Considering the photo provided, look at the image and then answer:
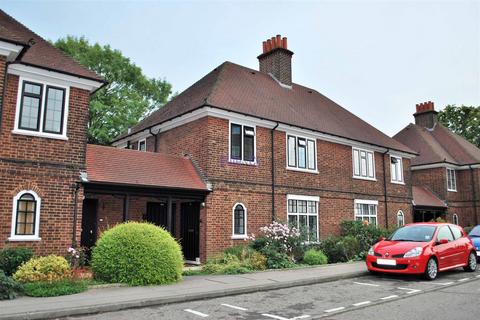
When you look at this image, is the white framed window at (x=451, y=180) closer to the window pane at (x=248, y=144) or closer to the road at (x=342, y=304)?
the window pane at (x=248, y=144)

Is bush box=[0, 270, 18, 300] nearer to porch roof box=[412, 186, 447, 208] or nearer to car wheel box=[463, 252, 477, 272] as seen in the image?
car wheel box=[463, 252, 477, 272]

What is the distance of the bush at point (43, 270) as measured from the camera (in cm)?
895

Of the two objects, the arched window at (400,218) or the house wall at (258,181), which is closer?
the house wall at (258,181)

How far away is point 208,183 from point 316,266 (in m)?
4.54

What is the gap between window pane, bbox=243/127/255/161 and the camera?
15430 millimetres

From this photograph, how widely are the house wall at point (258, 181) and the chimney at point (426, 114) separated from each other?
14.3 m

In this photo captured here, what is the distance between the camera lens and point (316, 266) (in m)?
13.6

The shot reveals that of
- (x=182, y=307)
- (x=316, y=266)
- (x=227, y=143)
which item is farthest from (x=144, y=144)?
(x=182, y=307)

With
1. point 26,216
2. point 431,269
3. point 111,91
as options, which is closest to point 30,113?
point 26,216

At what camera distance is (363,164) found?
20547 mm

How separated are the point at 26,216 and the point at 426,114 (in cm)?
2968

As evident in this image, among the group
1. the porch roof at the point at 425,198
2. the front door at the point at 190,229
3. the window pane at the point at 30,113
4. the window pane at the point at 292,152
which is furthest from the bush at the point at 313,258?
the porch roof at the point at 425,198

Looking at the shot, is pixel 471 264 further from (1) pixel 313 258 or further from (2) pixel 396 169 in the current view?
(2) pixel 396 169

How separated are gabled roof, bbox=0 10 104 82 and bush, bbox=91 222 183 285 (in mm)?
4723
